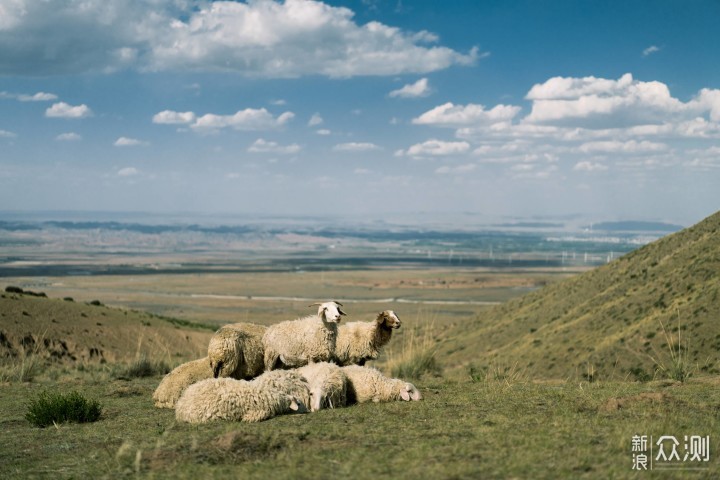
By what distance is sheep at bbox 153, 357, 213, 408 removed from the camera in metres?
12.0

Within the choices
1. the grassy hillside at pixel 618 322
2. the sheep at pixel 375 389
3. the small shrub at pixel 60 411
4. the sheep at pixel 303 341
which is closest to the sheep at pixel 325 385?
the sheep at pixel 375 389

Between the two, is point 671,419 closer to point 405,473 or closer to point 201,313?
point 405,473

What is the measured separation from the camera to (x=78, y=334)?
1134 inches

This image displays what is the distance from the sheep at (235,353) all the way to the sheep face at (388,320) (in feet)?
7.12

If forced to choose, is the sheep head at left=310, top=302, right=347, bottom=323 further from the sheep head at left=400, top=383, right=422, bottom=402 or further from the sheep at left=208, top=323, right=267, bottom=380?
the sheep head at left=400, top=383, right=422, bottom=402

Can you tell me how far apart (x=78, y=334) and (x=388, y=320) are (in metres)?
19.9

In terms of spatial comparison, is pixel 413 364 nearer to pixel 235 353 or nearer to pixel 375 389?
pixel 375 389

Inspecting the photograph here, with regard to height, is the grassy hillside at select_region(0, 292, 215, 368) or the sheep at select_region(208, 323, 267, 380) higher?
the sheep at select_region(208, 323, 267, 380)

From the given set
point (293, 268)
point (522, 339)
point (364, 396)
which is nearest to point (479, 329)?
point (522, 339)

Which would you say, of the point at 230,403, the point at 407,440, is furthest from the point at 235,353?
the point at 407,440

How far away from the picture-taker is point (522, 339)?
35.5 metres

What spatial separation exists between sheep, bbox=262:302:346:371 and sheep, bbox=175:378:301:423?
7.04 ft

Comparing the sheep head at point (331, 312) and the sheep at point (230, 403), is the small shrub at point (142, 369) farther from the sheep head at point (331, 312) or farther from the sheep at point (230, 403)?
the sheep at point (230, 403)

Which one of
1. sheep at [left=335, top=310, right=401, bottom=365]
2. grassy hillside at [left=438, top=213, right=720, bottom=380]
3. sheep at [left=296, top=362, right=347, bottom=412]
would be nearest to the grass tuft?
grassy hillside at [left=438, top=213, right=720, bottom=380]
